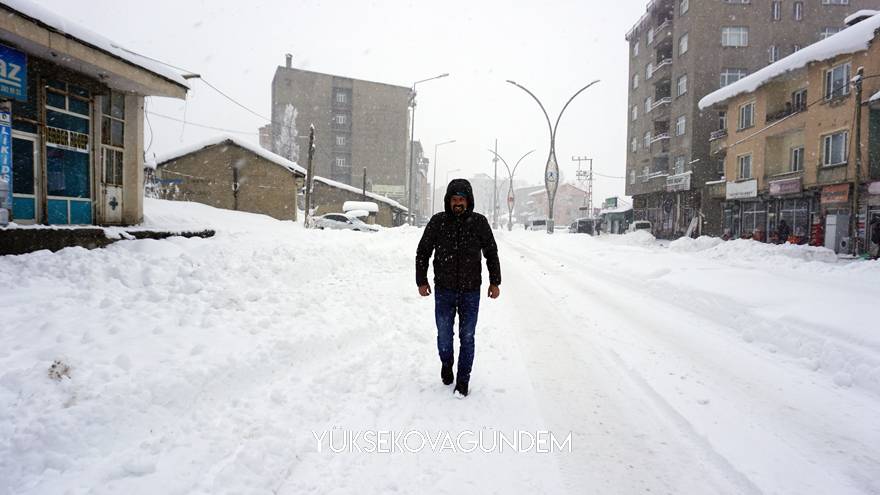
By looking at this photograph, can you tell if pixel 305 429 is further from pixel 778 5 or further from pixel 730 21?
pixel 778 5

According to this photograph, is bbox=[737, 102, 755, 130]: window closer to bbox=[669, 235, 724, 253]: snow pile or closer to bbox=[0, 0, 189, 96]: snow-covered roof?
bbox=[669, 235, 724, 253]: snow pile

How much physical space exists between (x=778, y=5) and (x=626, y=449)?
144 ft

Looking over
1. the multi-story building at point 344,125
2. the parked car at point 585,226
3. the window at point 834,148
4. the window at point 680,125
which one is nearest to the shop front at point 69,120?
the window at point 834,148

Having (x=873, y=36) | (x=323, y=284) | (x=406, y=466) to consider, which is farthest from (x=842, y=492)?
(x=873, y=36)

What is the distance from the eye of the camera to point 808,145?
21.3 metres

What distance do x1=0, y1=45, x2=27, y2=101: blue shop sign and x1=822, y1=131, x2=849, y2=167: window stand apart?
2890 cm

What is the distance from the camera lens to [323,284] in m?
8.06

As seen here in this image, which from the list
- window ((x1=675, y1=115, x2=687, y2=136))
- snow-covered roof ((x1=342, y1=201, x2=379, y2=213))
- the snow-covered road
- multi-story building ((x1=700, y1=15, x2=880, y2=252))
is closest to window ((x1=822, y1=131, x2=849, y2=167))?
multi-story building ((x1=700, y1=15, x2=880, y2=252))

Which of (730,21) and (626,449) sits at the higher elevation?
(730,21)

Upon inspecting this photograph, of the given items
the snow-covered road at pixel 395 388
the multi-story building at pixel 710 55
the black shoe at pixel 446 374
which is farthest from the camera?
the multi-story building at pixel 710 55

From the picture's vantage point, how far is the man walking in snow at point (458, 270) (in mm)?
3676

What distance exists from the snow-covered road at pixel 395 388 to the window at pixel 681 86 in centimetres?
3303

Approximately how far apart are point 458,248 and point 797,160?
27.9m

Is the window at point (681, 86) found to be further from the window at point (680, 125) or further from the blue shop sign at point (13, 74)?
the blue shop sign at point (13, 74)
